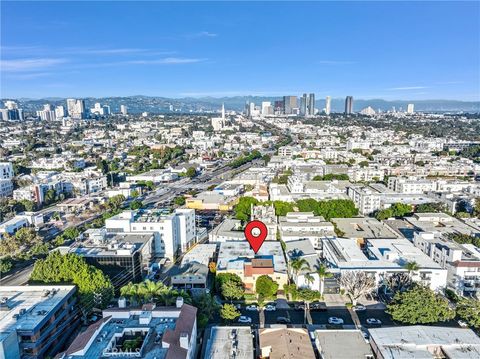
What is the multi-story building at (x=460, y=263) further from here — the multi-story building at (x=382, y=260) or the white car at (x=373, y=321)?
the white car at (x=373, y=321)

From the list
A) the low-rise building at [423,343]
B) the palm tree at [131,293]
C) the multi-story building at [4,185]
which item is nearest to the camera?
the low-rise building at [423,343]

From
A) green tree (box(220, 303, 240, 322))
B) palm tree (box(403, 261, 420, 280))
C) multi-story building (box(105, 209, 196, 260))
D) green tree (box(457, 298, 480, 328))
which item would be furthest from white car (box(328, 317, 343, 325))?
multi-story building (box(105, 209, 196, 260))

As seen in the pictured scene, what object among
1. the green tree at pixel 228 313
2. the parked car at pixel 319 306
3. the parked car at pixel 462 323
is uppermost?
the green tree at pixel 228 313

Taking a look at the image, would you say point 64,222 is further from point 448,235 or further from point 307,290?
point 448,235

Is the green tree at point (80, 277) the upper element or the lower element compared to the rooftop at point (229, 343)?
upper

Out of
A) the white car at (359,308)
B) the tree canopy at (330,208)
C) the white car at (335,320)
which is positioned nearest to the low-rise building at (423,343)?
the white car at (335,320)

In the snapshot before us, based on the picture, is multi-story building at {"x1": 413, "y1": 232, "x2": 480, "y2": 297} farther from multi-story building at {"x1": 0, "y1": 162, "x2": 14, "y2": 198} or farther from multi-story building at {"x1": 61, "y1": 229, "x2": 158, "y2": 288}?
multi-story building at {"x1": 0, "y1": 162, "x2": 14, "y2": 198}

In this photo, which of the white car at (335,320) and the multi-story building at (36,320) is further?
the white car at (335,320)
